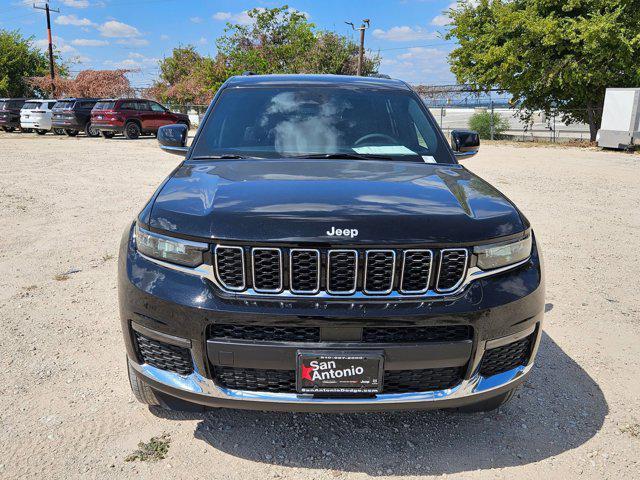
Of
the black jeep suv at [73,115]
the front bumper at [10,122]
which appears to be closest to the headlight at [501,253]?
the black jeep suv at [73,115]

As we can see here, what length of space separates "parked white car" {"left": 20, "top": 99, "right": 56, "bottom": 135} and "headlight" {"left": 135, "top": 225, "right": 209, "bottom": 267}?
89.8 ft

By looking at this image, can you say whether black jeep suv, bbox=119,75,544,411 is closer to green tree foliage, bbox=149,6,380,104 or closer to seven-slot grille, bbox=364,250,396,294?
seven-slot grille, bbox=364,250,396,294

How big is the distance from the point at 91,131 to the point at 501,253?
26069 mm

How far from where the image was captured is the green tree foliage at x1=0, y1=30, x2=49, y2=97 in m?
43.0

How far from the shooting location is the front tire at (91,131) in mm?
24767

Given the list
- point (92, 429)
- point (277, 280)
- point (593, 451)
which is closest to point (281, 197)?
point (277, 280)

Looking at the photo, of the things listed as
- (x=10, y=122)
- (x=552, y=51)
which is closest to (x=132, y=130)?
(x=10, y=122)

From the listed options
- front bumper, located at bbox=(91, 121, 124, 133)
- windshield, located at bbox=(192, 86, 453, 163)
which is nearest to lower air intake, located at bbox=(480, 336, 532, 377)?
windshield, located at bbox=(192, 86, 453, 163)

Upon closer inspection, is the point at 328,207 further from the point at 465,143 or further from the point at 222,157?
the point at 465,143

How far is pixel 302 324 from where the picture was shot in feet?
7.22

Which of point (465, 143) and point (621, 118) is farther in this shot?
point (621, 118)

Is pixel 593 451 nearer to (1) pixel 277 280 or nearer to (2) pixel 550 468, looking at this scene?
(2) pixel 550 468

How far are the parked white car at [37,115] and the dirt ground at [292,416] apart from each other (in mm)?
23299

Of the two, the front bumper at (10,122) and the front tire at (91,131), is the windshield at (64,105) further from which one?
the front bumper at (10,122)
